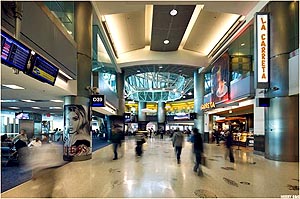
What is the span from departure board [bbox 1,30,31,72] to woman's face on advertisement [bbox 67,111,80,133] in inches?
195

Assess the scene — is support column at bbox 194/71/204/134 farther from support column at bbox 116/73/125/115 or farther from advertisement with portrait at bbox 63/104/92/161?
advertisement with portrait at bbox 63/104/92/161

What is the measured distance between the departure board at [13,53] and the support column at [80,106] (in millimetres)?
4981

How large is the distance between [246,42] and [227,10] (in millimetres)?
2497

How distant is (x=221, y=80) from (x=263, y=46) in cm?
797

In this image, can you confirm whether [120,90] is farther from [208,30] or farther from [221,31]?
[221,31]

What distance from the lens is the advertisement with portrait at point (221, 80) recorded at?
18.4m

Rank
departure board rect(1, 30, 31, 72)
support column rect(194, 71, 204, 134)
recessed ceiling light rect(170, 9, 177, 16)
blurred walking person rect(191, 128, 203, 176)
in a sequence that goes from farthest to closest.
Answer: support column rect(194, 71, 204, 134) < recessed ceiling light rect(170, 9, 177, 16) < blurred walking person rect(191, 128, 203, 176) < departure board rect(1, 30, 31, 72)

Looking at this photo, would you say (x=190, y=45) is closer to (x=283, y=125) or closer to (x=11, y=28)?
(x=283, y=125)

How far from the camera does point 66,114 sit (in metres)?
10.9

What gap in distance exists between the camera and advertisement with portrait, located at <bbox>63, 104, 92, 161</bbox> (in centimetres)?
1075

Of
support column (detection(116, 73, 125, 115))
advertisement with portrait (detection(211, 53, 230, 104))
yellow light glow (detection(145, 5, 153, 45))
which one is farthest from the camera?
support column (detection(116, 73, 125, 115))

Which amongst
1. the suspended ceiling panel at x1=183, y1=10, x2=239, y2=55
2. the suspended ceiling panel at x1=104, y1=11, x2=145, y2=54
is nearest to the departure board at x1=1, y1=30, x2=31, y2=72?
the suspended ceiling panel at x1=104, y1=11, x2=145, y2=54

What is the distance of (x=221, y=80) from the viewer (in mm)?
19562

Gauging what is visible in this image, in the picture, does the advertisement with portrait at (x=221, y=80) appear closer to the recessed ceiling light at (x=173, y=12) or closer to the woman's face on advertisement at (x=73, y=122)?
the recessed ceiling light at (x=173, y=12)
